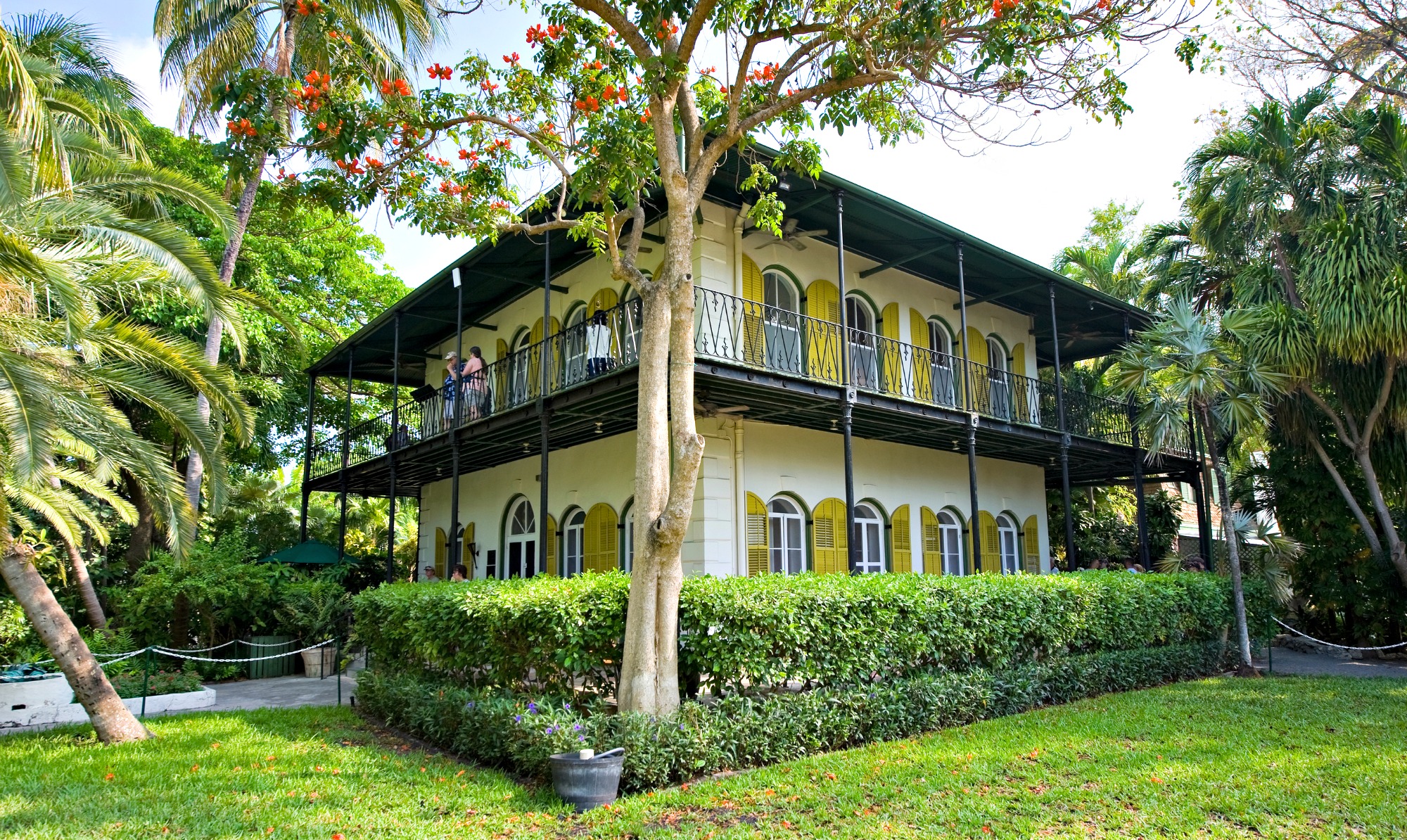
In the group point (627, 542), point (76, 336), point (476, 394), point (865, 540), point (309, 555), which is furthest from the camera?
point (309, 555)

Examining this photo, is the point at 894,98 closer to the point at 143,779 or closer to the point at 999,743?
the point at 999,743

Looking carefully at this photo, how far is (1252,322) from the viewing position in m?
13.0

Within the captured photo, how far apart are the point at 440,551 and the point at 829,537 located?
968 cm

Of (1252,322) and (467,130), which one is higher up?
(467,130)

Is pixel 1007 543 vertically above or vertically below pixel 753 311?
below

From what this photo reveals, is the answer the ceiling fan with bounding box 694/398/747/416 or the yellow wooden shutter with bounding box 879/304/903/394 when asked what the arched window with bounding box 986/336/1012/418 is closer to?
the yellow wooden shutter with bounding box 879/304/903/394

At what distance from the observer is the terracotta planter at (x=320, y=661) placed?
Result: 44.5 ft

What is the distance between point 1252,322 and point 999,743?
930 cm

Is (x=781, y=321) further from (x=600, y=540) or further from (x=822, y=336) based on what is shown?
(x=600, y=540)

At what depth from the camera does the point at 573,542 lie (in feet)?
47.8

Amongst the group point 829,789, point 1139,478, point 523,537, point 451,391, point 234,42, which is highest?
point 234,42

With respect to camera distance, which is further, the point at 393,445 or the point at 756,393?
the point at 393,445

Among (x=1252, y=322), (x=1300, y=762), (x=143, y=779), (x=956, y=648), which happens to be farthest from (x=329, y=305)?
(x=1300, y=762)

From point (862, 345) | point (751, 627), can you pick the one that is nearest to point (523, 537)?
point (862, 345)
